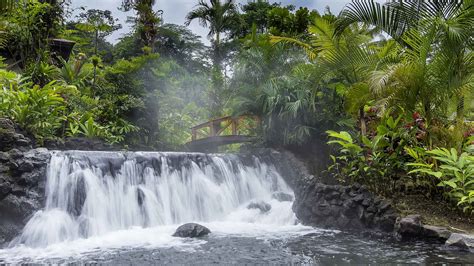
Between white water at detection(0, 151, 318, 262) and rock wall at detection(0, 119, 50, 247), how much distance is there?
0.61 ft

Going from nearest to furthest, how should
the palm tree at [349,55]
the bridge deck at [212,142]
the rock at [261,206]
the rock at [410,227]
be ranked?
the rock at [410,227]
the palm tree at [349,55]
the rock at [261,206]
the bridge deck at [212,142]

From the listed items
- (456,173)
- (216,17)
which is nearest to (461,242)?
(456,173)

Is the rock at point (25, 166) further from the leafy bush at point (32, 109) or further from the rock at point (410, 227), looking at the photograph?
the rock at point (410, 227)

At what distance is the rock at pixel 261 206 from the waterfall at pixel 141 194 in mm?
186

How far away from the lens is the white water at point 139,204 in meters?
7.34

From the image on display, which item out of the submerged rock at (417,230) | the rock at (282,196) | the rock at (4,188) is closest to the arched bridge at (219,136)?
the rock at (282,196)

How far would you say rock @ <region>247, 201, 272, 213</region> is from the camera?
10.3m

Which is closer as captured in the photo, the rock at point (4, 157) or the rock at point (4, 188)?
the rock at point (4, 188)

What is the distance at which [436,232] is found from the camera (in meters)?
6.71

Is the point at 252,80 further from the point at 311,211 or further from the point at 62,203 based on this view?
the point at 62,203

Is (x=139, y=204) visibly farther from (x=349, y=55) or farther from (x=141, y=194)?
(x=349, y=55)

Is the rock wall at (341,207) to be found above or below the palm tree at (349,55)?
below

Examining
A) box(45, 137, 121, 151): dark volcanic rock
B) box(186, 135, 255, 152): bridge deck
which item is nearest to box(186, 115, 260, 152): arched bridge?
box(186, 135, 255, 152): bridge deck

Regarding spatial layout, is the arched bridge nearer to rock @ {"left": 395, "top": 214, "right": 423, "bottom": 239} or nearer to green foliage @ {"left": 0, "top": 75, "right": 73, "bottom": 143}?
green foliage @ {"left": 0, "top": 75, "right": 73, "bottom": 143}
